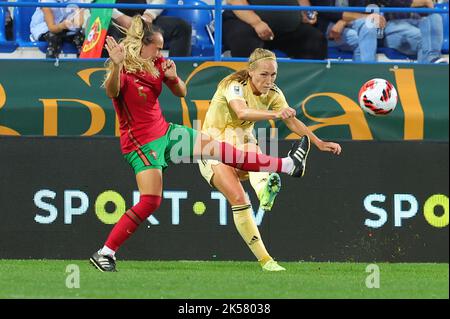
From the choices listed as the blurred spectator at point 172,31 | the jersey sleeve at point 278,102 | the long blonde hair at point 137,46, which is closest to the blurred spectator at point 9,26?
the blurred spectator at point 172,31

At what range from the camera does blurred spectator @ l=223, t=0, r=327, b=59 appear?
1246 cm

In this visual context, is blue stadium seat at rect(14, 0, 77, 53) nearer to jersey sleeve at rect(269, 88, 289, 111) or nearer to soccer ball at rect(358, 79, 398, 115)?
jersey sleeve at rect(269, 88, 289, 111)

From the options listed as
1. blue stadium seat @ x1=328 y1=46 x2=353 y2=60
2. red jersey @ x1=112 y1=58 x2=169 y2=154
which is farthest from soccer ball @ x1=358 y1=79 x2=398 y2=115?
blue stadium seat @ x1=328 y1=46 x2=353 y2=60

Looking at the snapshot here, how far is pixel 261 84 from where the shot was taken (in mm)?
9977

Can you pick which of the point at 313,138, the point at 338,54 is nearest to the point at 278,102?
the point at 313,138

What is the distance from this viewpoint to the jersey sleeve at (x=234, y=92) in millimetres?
9922

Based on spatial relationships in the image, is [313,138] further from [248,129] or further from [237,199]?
[237,199]

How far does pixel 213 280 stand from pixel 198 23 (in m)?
4.68

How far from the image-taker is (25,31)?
41.9ft

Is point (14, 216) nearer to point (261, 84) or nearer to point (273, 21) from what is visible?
point (261, 84)

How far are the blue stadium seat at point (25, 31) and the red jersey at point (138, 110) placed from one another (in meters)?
2.98

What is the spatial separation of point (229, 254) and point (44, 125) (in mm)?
2243

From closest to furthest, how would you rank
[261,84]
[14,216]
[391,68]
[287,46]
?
[261,84] → [14,216] → [391,68] → [287,46]

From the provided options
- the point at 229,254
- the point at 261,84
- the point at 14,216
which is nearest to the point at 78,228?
the point at 14,216
